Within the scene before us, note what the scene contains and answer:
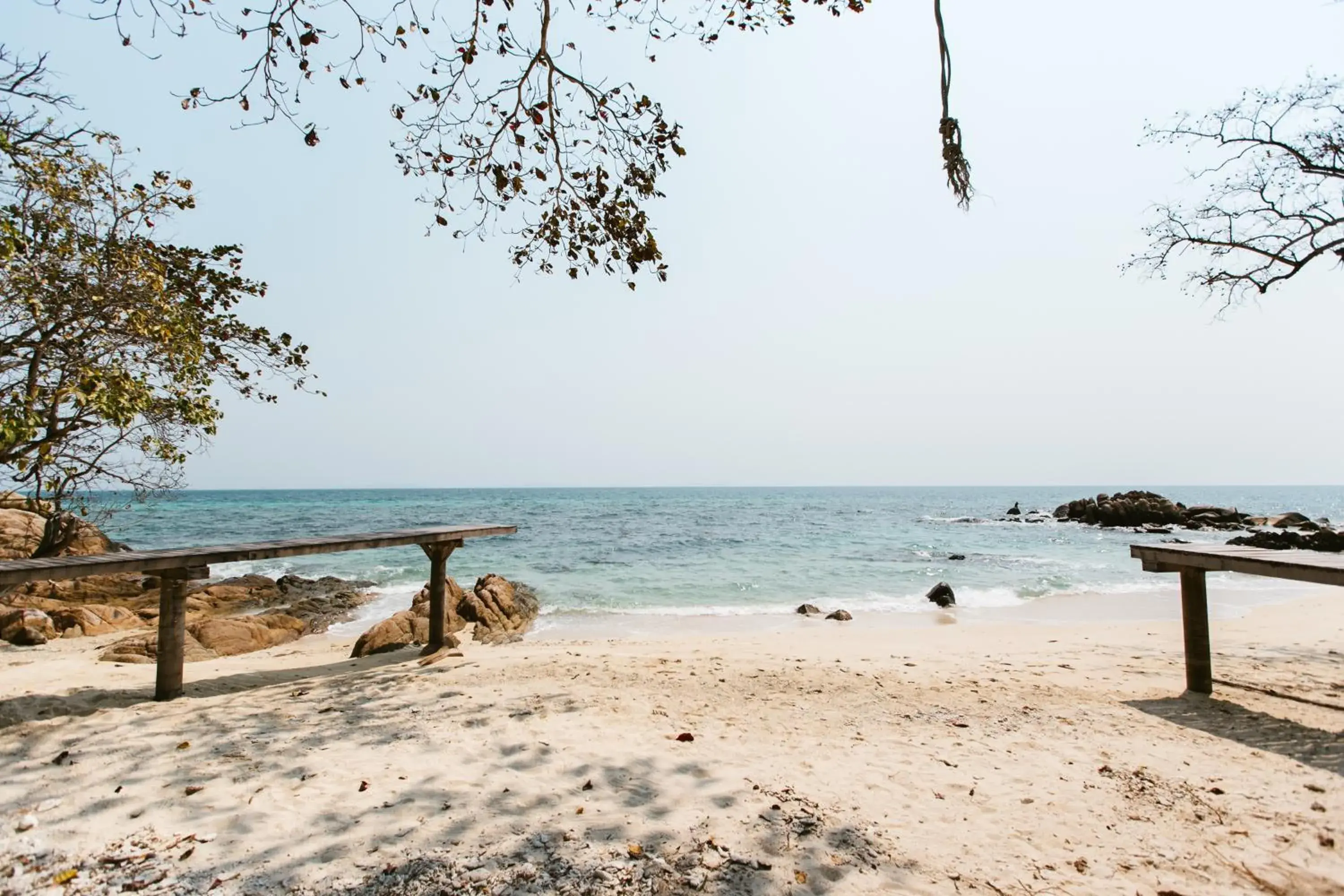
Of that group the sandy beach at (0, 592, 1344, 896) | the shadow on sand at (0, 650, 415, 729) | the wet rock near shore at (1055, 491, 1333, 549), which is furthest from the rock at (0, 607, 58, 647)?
the wet rock near shore at (1055, 491, 1333, 549)

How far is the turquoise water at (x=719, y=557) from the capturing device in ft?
48.2

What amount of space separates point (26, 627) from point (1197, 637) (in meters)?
13.8

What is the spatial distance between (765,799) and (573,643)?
19.0 feet

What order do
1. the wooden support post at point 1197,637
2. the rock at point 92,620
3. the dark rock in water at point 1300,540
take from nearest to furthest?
1. the wooden support post at point 1197,637
2. the rock at point 92,620
3. the dark rock in water at point 1300,540

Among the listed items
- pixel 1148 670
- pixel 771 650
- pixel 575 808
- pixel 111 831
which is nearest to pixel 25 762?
pixel 111 831

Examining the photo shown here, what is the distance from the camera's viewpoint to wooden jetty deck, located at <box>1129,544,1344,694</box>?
4723mm

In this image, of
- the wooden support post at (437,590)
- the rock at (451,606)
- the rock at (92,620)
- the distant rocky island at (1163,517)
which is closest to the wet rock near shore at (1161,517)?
the distant rocky island at (1163,517)

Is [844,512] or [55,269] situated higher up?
[55,269]

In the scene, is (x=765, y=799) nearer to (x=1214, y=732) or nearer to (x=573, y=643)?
(x=1214, y=732)

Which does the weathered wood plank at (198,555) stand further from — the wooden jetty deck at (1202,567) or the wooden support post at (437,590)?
the wooden jetty deck at (1202,567)

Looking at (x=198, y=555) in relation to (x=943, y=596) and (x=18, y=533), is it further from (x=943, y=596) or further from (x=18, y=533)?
(x=18, y=533)

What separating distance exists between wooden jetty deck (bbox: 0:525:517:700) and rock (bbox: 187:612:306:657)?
3.13 m

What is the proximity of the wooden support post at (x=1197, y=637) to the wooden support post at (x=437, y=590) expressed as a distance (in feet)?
23.3

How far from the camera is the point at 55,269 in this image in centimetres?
512
